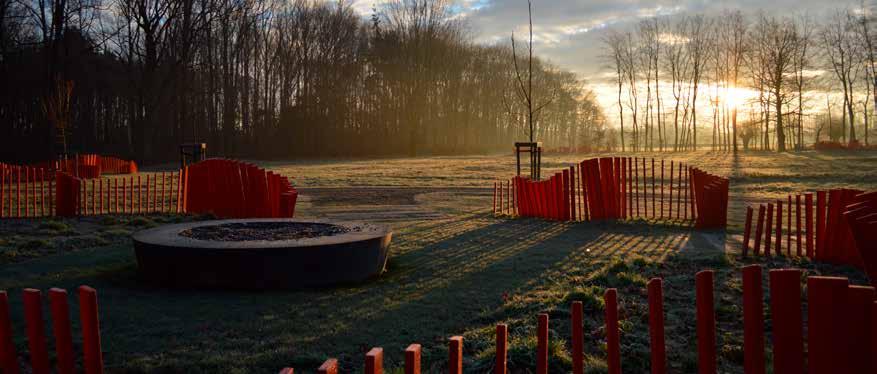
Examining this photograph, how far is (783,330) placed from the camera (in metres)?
2.69

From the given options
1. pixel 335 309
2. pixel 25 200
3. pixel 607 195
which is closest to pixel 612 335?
pixel 335 309

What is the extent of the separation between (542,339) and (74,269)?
23.3ft

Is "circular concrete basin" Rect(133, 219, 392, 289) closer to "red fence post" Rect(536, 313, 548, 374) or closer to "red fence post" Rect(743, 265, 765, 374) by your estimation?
"red fence post" Rect(536, 313, 548, 374)

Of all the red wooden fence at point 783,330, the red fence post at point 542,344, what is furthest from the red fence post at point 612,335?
the red fence post at point 542,344

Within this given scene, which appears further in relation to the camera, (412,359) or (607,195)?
(607,195)

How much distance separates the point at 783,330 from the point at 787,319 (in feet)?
0.21

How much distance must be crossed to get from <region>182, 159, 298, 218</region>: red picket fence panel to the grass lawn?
5.87 ft

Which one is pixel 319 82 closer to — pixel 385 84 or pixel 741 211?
→ pixel 385 84


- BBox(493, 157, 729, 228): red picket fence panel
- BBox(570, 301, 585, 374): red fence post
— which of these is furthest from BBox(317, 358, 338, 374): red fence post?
BBox(493, 157, 729, 228): red picket fence panel

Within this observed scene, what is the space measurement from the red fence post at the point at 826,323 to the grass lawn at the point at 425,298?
6.25ft

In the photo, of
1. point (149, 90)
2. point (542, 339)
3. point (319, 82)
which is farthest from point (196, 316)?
point (319, 82)

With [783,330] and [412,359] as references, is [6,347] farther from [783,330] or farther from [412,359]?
[783,330]

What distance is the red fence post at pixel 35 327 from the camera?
3014mm

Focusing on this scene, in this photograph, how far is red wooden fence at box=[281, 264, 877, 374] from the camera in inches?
92.2
